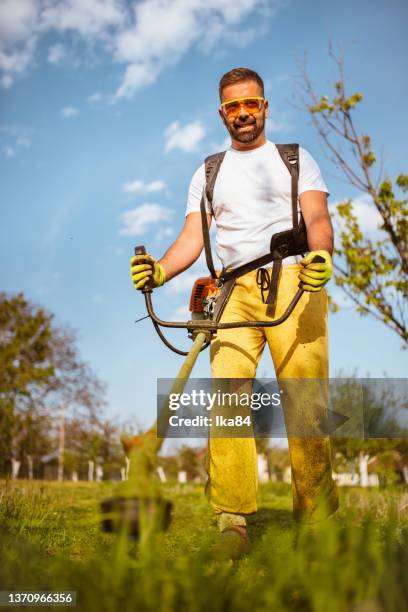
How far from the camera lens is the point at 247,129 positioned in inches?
159

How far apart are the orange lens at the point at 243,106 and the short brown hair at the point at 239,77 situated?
0.15 metres

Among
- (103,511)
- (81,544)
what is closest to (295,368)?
(81,544)

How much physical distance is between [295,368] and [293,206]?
97 cm

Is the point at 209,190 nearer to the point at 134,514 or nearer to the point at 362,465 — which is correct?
the point at 134,514

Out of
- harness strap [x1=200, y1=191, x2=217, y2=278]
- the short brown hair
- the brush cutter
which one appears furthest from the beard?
the brush cutter

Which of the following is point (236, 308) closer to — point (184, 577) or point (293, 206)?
point (293, 206)

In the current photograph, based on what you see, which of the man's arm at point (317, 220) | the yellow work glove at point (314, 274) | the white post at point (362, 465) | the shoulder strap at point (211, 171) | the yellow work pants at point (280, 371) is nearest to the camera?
the yellow work glove at point (314, 274)

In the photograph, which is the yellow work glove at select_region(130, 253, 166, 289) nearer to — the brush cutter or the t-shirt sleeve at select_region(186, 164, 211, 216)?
the brush cutter

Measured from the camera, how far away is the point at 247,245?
13.1 feet

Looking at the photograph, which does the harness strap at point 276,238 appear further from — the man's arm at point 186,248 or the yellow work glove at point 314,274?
the yellow work glove at point 314,274

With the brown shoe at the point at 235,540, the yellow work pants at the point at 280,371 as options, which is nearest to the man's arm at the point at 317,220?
the yellow work pants at the point at 280,371

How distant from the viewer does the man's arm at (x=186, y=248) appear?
3976 mm

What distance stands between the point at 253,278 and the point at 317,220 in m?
0.51

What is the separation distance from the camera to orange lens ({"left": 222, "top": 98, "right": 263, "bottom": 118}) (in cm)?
390
